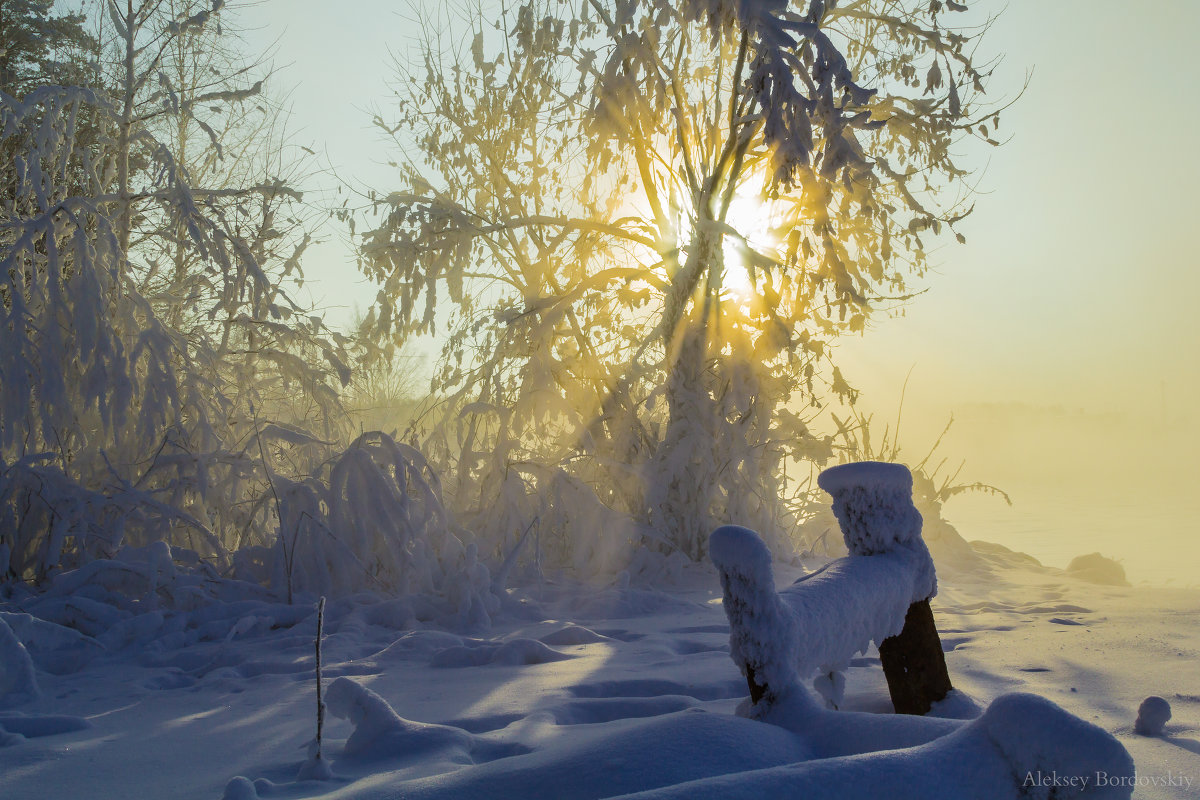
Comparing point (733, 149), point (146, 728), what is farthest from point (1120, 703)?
point (733, 149)

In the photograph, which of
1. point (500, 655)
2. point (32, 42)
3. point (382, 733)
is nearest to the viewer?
point (382, 733)

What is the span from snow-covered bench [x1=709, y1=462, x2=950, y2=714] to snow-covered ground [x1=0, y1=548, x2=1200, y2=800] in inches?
5.0

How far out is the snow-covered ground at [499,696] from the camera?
1.48 meters

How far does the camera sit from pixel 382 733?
1.92m

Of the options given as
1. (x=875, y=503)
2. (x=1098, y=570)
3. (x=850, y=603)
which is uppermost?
(x=875, y=503)

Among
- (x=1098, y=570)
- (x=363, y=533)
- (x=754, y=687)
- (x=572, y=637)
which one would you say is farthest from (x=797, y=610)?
(x=1098, y=570)

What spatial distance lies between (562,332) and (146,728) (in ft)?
15.5

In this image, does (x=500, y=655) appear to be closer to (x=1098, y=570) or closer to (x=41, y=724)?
(x=41, y=724)

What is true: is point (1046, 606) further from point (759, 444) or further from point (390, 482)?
point (390, 482)

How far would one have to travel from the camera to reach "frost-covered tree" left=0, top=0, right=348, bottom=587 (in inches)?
178

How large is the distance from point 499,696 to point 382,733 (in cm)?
64

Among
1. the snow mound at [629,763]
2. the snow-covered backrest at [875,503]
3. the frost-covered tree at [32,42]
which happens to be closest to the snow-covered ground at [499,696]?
the snow mound at [629,763]

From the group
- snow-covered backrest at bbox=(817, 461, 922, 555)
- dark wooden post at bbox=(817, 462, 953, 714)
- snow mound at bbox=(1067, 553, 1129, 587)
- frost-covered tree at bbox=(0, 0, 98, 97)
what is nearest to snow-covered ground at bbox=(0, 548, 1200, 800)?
dark wooden post at bbox=(817, 462, 953, 714)

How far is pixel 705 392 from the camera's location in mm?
6105
